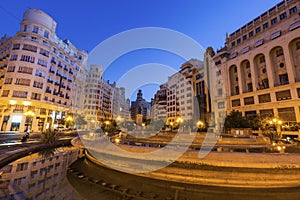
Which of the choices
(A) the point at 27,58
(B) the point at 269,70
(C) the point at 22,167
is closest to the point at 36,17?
(A) the point at 27,58

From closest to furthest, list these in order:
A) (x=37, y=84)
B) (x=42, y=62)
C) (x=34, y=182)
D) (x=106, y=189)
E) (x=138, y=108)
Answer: (x=106, y=189) → (x=34, y=182) → (x=37, y=84) → (x=42, y=62) → (x=138, y=108)

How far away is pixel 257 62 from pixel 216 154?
3769 centimetres

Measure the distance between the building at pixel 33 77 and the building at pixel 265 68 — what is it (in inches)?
1741

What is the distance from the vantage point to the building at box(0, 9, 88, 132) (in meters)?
28.9

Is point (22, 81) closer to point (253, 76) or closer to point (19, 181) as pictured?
point (19, 181)

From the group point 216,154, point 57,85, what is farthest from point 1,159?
point 57,85

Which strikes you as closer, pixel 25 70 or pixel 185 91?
pixel 25 70

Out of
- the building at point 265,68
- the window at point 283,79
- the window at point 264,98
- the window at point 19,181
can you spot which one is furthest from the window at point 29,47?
the window at point 283,79

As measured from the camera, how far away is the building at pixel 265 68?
1039 inches

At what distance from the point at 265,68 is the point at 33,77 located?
51.9m

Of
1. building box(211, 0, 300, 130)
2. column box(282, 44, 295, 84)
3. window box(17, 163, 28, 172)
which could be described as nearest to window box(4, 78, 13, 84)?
window box(17, 163, 28, 172)

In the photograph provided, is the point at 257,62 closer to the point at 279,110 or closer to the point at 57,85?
the point at 279,110

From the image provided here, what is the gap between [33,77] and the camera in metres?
30.6

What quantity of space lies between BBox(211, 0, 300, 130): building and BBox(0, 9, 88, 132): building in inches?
1741
